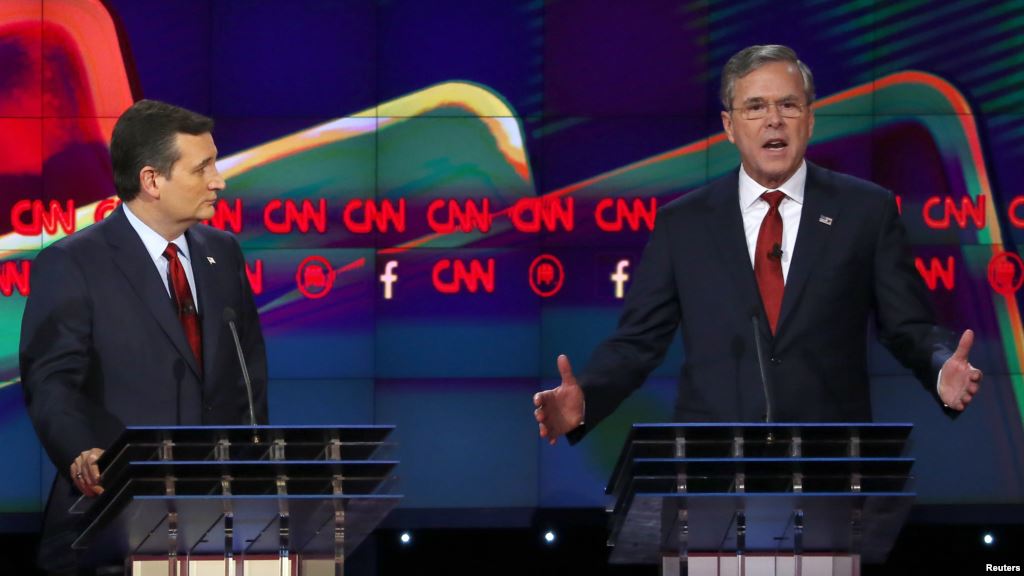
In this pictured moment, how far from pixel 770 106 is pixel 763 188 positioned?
0.21 m

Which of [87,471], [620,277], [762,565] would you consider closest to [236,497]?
[87,471]

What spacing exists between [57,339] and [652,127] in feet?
12.6

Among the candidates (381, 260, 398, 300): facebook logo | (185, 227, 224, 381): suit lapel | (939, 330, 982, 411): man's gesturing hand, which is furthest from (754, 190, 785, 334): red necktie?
(381, 260, 398, 300): facebook logo

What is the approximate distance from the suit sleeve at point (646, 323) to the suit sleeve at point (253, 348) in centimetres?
85

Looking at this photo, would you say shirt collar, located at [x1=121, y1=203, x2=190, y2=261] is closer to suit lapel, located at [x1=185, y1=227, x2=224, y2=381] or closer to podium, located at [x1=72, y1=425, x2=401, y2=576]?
suit lapel, located at [x1=185, y1=227, x2=224, y2=381]

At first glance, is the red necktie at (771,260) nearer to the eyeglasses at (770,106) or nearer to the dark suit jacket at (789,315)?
the dark suit jacket at (789,315)

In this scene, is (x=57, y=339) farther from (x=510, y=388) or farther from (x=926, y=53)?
(x=926, y=53)

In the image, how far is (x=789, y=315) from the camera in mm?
3801

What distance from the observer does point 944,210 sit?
7145mm

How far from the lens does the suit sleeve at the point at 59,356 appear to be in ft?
12.0

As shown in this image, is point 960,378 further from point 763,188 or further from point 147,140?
point 147,140

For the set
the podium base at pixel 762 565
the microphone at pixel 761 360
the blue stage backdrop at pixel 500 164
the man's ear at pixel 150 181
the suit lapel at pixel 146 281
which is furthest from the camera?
the blue stage backdrop at pixel 500 164

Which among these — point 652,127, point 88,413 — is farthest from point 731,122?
point 652,127

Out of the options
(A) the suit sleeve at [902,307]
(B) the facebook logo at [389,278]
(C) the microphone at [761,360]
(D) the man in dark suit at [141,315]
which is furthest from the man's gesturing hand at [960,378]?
(B) the facebook logo at [389,278]
